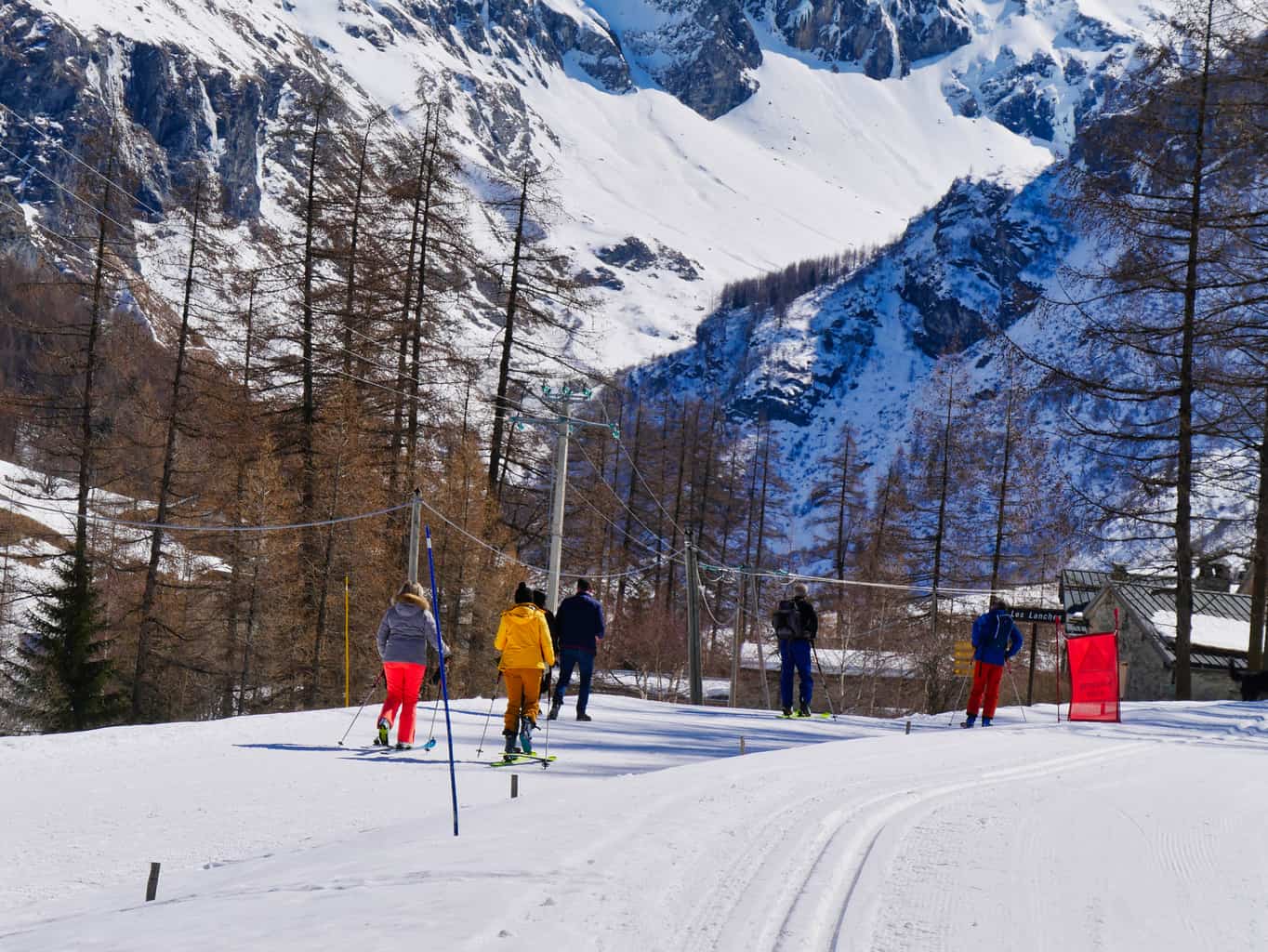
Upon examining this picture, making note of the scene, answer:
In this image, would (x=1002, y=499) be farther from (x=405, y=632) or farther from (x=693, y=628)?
(x=405, y=632)

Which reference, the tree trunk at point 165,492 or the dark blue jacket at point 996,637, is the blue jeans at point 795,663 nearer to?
the dark blue jacket at point 996,637

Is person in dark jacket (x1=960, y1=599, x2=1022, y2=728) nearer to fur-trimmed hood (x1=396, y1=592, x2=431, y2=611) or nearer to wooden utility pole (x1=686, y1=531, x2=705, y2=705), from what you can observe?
fur-trimmed hood (x1=396, y1=592, x2=431, y2=611)

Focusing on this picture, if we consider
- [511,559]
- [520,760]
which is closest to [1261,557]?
[520,760]

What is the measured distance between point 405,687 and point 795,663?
25.1 ft

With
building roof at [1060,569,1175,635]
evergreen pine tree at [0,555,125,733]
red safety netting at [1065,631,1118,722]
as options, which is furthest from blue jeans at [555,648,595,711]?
building roof at [1060,569,1175,635]

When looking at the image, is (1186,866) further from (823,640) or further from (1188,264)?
(823,640)

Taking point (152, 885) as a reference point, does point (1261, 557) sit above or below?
above

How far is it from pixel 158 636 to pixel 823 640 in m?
33.6

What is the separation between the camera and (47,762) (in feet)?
37.9

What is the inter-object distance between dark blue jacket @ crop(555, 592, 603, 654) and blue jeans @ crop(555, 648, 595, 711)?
0.08m

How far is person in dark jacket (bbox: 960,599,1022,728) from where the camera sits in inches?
651

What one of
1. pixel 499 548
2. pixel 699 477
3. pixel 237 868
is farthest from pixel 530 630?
pixel 699 477

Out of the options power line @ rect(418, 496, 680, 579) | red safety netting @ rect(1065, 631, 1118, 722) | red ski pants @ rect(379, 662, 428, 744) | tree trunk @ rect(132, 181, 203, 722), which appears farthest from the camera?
power line @ rect(418, 496, 680, 579)

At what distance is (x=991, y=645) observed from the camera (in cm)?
1659
